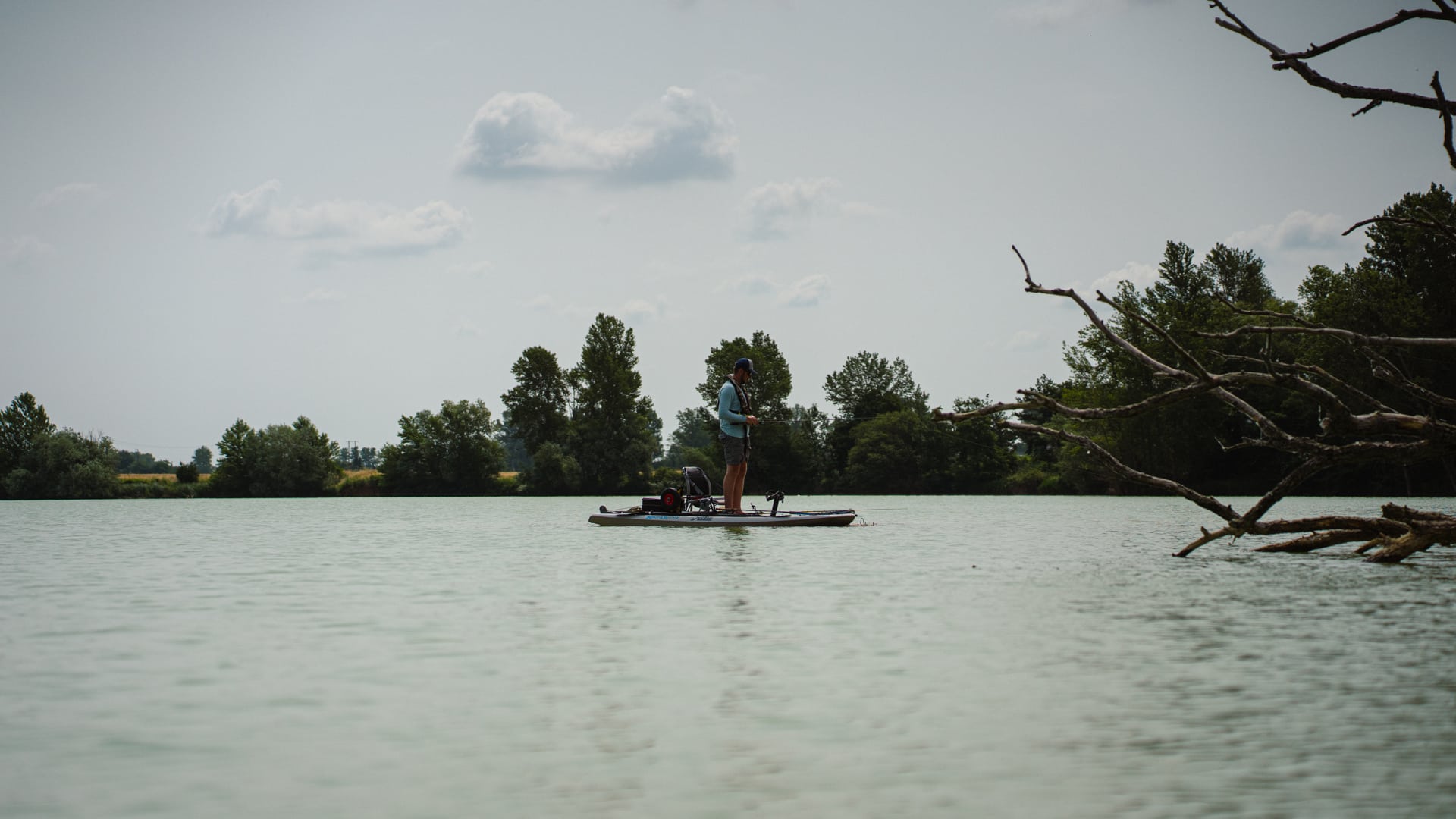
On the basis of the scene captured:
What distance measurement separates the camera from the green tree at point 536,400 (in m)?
95.2

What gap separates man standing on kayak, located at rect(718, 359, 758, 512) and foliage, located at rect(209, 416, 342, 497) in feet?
207

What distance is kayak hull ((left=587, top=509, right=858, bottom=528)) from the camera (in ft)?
65.4

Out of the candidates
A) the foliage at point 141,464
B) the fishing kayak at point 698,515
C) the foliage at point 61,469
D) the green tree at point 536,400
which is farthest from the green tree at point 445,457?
the foliage at point 141,464

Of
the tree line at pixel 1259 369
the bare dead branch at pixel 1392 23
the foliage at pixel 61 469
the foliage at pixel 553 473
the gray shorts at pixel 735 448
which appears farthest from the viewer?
the foliage at pixel 553 473

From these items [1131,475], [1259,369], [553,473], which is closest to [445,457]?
[553,473]

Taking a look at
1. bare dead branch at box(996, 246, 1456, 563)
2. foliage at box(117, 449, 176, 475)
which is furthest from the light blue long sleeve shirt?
foliage at box(117, 449, 176, 475)

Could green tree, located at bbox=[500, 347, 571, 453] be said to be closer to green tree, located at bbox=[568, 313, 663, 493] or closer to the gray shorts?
green tree, located at bbox=[568, 313, 663, 493]

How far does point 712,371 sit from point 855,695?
82.3 meters

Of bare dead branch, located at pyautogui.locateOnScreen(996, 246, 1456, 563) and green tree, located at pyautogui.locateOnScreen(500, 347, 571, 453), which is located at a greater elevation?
green tree, located at pyautogui.locateOnScreen(500, 347, 571, 453)

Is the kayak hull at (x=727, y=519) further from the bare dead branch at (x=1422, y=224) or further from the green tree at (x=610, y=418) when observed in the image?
the green tree at (x=610, y=418)

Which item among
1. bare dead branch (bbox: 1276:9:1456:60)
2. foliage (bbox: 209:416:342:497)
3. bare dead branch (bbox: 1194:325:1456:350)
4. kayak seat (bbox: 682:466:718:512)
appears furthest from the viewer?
foliage (bbox: 209:416:342:497)

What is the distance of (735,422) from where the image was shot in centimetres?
2003

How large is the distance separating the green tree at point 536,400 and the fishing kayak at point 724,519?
7415 cm

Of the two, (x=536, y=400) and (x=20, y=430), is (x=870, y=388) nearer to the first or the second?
(x=536, y=400)
